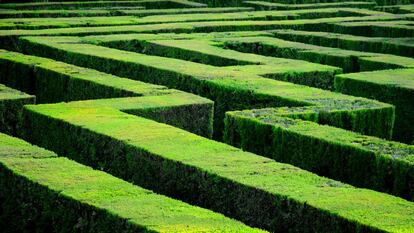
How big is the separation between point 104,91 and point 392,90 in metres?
3.85

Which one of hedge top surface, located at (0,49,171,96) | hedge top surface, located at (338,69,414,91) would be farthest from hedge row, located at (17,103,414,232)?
hedge top surface, located at (338,69,414,91)

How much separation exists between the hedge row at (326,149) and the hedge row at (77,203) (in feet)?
8.03

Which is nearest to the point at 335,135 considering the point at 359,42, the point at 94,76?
the point at 94,76

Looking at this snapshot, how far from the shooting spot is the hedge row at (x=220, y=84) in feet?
38.8

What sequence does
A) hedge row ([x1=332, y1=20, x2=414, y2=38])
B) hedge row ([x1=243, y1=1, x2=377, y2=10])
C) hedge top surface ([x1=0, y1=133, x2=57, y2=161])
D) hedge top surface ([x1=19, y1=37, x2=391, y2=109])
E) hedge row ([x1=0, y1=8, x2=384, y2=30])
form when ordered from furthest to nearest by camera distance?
hedge row ([x1=243, y1=1, x2=377, y2=10]) → hedge row ([x1=0, y1=8, x2=384, y2=30]) → hedge row ([x1=332, y1=20, x2=414, y2=38]) → hedge top surface ([x1=19, y1=37, x2=391, y2=109]) → hedge top surface ([x1=0, y1=133, x2=57, y2=161])

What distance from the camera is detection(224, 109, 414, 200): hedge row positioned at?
923cm

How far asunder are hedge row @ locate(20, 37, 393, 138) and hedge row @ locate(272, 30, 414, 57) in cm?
354

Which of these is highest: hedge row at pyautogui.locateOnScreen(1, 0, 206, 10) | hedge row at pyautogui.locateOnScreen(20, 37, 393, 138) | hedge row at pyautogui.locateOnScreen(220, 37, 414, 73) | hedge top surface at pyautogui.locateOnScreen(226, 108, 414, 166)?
hedge top surface at pyautogui.locateOnScreen(226, 108, 414, 166)

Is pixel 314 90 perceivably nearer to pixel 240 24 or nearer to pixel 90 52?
pixel 90 52

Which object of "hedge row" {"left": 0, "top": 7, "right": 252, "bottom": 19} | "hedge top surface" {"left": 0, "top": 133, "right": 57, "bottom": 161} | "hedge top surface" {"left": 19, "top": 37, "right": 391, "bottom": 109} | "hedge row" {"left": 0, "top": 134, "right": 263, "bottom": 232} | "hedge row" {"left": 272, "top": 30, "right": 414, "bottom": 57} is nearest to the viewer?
"hedge row" {"left": 0, "top": 134, "right": 263, "bottom": 232}

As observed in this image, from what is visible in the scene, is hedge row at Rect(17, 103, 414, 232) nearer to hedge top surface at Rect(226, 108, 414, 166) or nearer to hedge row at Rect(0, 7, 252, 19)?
hedge top surface at Rect(226, 108, 414, 166)

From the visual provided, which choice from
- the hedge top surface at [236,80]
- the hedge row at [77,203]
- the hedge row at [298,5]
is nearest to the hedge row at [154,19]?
the hedge row at [298,5]

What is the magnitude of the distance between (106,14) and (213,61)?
29.3 ft

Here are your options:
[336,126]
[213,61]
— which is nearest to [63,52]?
[213,61]
